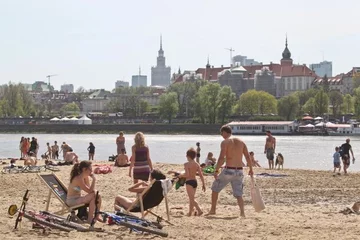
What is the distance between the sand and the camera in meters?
12.3

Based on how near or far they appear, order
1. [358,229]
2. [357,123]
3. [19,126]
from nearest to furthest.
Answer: [358,229], [357,123], [19,126]

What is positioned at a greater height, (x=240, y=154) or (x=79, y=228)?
(x=240, y=154)

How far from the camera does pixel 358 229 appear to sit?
12.9m

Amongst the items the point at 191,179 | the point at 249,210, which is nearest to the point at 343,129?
the point at 249,210

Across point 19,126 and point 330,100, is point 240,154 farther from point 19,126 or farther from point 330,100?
point 330,100

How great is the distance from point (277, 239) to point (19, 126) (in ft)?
444

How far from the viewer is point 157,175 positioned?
43.3 ft

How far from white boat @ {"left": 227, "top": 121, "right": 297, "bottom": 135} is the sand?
332 ft

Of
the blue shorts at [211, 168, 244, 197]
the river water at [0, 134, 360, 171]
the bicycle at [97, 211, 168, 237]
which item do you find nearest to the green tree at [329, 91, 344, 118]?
the river water at [0, 134, 360, 171]

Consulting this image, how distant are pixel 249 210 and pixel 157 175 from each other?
3.41 m

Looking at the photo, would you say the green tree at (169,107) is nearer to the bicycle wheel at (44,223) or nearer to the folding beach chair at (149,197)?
the folding beach chair at (149,197)

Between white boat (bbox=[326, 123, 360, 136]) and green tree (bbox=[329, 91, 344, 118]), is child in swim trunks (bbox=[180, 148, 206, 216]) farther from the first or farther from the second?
green tree (bbox=[329, 91, 344, 118])

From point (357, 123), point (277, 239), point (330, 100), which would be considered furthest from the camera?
point (330, 100)

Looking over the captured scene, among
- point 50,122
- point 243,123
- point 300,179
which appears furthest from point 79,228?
point 50,122
